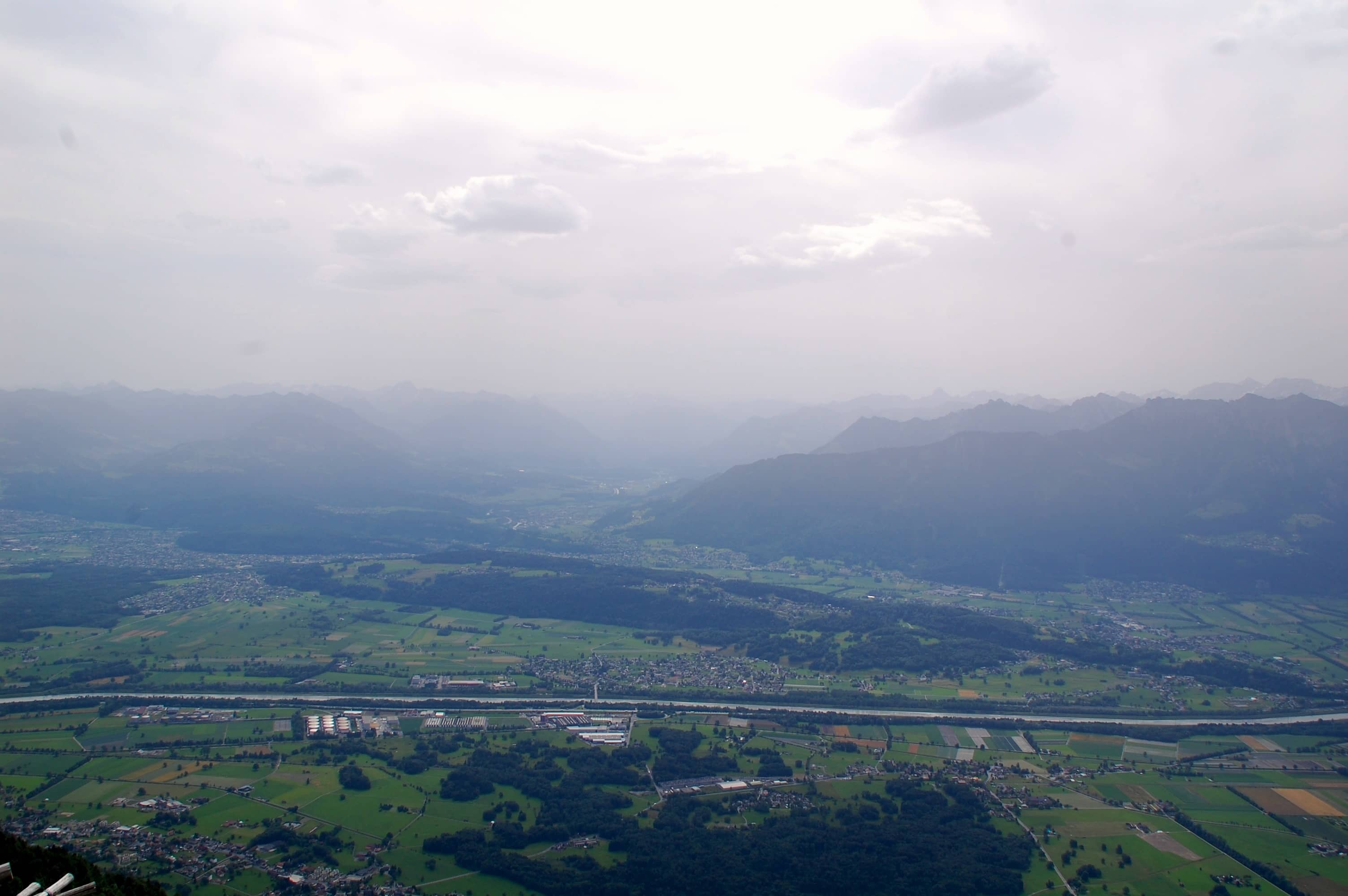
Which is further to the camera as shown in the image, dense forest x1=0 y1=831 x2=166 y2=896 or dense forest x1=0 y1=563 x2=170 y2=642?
dense forest x1=0 y1=563 x2=170 y2=642

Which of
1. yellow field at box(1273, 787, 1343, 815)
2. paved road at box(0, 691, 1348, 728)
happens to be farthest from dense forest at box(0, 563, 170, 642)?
yellow field at box(1273, 787, 1343, 815)

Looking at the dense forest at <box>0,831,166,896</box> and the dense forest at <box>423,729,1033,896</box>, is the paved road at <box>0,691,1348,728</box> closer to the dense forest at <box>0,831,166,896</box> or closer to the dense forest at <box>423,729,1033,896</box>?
the dense forest at <box>423,729,1033,896</box>

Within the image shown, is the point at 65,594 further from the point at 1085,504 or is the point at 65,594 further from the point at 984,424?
the point at 984,424

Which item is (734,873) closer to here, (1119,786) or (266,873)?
(266,873)

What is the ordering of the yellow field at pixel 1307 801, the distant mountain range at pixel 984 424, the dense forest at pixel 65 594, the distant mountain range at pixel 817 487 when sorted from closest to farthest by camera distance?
the yellow field at pixel 1307 801
the dense forest at pixel 65 594
the distant mountain range at pixel 817 487
the distant mountain range at pixel 984 424

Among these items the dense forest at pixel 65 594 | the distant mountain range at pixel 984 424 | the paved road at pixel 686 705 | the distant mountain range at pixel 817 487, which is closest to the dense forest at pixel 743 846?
the paved road at pixel 686 705

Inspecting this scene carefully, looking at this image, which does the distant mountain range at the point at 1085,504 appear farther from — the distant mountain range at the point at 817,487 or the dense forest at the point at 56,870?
the dense forest at the point at 56,870
